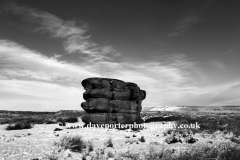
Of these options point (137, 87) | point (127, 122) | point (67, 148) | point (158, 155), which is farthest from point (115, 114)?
point (158, 155)

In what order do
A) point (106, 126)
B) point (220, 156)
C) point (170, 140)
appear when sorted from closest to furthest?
1. point (220, 156)
2. point (170, 140)
3. point (106, 126)

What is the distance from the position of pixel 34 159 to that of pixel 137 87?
22.6 metres

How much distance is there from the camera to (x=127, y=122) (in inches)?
1048

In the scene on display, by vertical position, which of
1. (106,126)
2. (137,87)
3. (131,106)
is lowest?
(106,126)

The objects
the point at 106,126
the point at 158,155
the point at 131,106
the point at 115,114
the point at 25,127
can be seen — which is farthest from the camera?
the point at 131,106

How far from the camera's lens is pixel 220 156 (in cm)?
784

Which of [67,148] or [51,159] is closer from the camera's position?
[51,159]

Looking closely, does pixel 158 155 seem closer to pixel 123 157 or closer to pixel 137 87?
pixel 123 157

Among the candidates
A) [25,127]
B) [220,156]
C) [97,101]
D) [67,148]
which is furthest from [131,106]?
[220,156]

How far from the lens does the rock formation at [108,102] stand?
24.9 meters

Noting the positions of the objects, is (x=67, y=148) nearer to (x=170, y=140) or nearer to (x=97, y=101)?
(x=170, y=140)

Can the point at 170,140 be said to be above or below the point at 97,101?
below

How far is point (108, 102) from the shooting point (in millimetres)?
25672

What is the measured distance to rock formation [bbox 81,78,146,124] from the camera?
2492 centimetres
